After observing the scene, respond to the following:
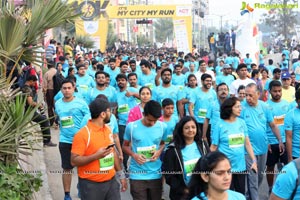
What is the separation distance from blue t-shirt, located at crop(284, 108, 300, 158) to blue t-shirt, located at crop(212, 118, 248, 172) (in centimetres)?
68

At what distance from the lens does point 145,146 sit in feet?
21.3

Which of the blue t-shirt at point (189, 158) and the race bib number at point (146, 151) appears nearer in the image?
the blue t-shirt at point (189, 158)

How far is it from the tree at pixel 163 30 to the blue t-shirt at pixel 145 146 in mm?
115360

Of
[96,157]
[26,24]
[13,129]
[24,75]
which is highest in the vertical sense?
[26,24]

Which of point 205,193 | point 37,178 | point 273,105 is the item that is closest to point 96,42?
point 273,105

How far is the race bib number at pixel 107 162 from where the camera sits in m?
5.93

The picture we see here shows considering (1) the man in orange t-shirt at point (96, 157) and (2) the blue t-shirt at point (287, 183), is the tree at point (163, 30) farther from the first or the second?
(2) the blue t-shirt at point (287, 183)

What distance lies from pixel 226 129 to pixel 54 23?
245 centimetres

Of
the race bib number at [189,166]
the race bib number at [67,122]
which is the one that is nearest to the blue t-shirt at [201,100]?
the race bib number at [67,122]

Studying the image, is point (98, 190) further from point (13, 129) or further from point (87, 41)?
point (87, 41)

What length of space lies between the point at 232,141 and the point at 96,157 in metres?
1.98

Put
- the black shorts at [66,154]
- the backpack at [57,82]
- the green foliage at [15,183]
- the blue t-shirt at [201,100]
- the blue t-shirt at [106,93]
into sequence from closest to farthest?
the green foliage at [15,183], the black shorts at [66,154], the blue t-shirt at [106,93], the blue t-shirt at [201,100], the backpack at [57,82]

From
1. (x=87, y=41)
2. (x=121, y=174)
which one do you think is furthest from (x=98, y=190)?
(x=87, y=41)

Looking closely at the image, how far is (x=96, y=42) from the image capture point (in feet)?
113
